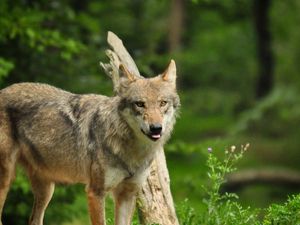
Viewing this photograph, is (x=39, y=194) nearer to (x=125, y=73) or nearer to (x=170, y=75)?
(x=125, y=73)

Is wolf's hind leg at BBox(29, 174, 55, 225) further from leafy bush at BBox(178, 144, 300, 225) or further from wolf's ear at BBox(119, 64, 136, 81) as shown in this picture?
wolf's ear at BBox(119, 64, 136, 81)

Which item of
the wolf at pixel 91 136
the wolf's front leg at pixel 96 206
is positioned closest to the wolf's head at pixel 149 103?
the wolf at pixel 91 136

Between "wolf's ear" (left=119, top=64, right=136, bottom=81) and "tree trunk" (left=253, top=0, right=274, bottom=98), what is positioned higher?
"tree trunk" (left=253, top=0, right=274, bottom=98)

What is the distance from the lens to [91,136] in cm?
948

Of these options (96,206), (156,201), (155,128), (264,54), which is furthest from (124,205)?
(264,54)

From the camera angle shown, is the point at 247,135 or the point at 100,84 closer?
the point at 100,84

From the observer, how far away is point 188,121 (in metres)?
33.3

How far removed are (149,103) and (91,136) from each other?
0.82 metres

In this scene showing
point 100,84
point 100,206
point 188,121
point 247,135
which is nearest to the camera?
point 100,206

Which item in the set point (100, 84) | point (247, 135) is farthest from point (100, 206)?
point (247, 135)

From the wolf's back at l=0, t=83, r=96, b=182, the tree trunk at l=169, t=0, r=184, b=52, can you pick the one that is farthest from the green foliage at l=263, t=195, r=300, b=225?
the tree trunk at l=169, t=0, r=184, b=52

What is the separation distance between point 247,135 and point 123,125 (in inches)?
773

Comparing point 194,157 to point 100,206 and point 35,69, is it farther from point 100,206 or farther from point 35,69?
point 100,206

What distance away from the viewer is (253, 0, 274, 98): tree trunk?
29.0 m
